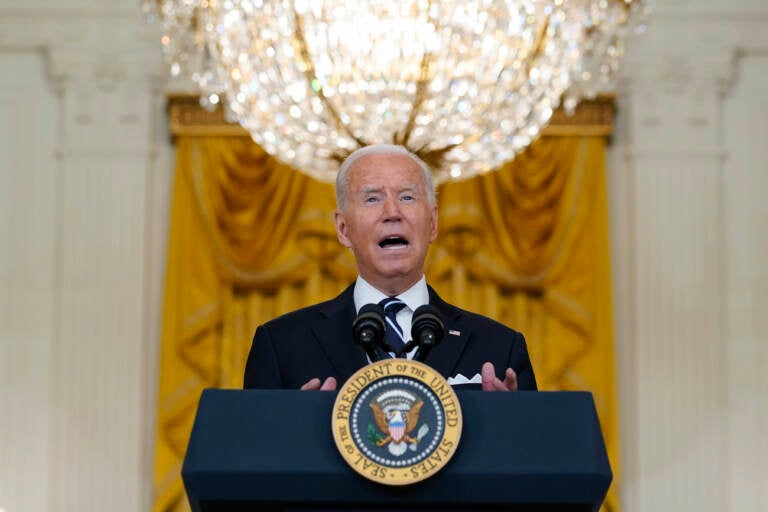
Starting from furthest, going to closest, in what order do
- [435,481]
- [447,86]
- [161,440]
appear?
[161,440] < [447,86] < [435,481]

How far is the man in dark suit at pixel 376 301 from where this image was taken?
9.17 feet

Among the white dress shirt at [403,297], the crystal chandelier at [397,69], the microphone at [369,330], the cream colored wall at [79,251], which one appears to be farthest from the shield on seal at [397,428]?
the cream colored wall at [79,251]

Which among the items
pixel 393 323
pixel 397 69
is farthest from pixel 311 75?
pixel 393 323

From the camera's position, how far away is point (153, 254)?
24.4 ft

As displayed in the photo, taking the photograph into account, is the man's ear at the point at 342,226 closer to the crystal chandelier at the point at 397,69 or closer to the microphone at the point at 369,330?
the microphone at the point at 369,330

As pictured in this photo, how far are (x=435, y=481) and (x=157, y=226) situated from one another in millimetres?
5579

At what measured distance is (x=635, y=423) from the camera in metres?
7.19

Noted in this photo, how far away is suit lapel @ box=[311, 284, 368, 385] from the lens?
2.77m

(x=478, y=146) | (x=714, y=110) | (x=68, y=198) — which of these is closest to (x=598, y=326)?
(x=714, y=110)

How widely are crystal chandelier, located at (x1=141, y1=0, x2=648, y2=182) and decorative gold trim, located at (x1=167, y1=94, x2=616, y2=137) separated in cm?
212

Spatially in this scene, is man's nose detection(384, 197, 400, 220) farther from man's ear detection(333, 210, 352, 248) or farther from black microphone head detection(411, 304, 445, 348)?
black microphone head detection(411, 304, 445, 348)

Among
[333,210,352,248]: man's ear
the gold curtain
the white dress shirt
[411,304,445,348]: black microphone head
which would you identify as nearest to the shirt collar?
the white dress shirt

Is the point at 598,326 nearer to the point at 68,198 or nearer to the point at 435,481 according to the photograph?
the point at 68,198

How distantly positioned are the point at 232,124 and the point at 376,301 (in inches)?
182
